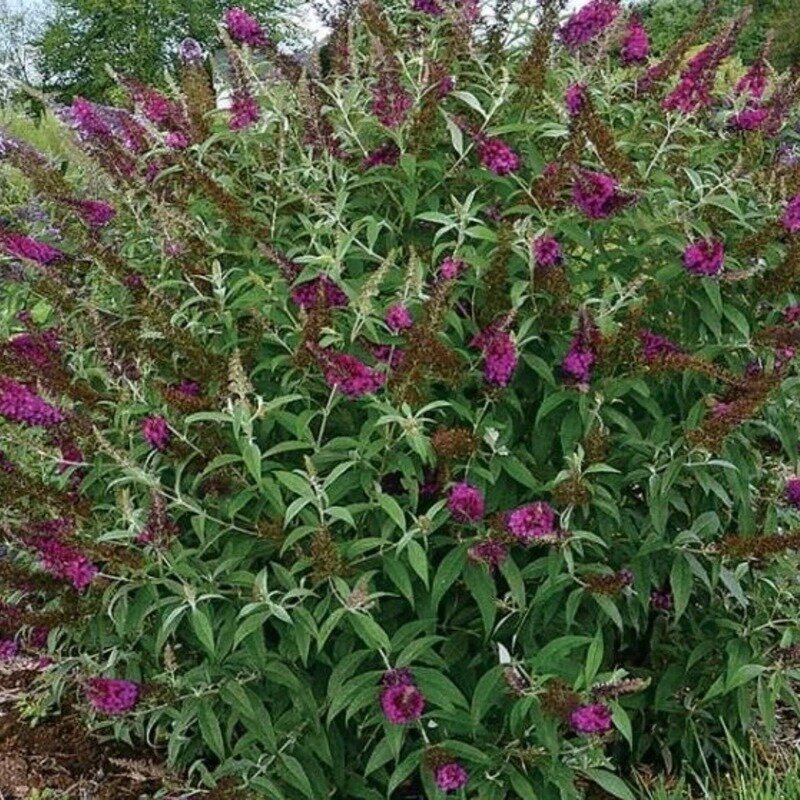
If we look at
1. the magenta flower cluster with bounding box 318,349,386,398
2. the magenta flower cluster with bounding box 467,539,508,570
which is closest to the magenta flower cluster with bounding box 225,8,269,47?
the magenta flower cluster with bounding box 318,349,386,398

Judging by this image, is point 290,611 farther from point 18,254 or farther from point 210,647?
point 18,254

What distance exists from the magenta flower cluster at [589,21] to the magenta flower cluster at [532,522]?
3.72 feet

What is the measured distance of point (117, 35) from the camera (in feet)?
102

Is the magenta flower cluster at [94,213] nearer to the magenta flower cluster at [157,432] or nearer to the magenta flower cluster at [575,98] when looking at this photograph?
→ the magenta flower cluster at [157,432]

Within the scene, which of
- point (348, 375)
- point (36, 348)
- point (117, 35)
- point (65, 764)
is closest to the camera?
point (348, 375)

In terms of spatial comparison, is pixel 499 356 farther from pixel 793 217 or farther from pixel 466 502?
pixel 793 217

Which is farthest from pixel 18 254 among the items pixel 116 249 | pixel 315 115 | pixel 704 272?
pixel 704 272

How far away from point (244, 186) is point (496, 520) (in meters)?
1.03

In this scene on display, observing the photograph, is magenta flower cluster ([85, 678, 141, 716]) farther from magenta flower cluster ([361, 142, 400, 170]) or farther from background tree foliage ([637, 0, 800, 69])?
background tree foliage ([637, 0, 800, 69])

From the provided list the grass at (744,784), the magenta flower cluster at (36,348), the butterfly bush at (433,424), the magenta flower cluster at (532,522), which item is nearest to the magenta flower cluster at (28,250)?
the butterfly bush at (433,424)

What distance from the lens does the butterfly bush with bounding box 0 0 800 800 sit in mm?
2520

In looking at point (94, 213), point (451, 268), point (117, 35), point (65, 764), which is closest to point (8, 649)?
point (65, 764)

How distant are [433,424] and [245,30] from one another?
103 cm

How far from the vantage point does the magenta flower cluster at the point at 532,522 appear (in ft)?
8.00
